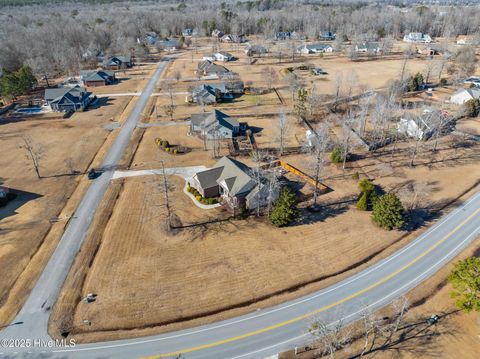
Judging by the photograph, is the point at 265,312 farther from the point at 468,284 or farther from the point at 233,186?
the point at 233,186

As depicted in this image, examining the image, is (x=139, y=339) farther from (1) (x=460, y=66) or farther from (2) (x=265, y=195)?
(1) (x=460, y=66)

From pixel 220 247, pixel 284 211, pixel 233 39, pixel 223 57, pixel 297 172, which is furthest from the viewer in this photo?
pixel 233 39

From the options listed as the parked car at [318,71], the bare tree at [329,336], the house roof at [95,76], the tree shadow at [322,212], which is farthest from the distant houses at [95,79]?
the bare tree at [329,336]

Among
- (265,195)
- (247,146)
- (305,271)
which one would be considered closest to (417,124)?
(247,146)

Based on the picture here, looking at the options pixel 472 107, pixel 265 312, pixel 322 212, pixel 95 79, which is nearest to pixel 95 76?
pixel 95 79

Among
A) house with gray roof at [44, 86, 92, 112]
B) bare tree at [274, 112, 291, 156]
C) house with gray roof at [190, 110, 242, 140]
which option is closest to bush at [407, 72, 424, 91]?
bare tree at [274, 112, 291, 156]
